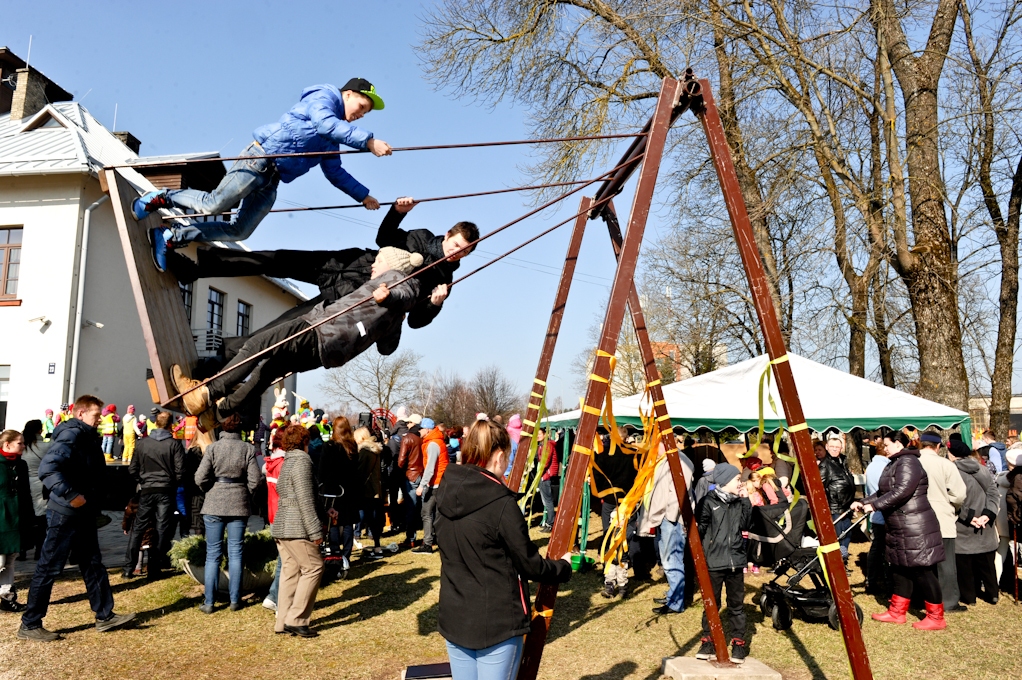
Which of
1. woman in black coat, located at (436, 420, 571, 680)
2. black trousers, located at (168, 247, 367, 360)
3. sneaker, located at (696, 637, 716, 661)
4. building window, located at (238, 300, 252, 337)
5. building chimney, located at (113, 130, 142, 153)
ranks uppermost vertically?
building chimney, located at (113, 130, 142, 153)

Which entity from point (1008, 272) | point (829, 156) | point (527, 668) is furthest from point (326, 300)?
point (1008, 272)

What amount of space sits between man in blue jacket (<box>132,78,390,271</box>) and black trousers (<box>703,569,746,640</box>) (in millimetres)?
4584

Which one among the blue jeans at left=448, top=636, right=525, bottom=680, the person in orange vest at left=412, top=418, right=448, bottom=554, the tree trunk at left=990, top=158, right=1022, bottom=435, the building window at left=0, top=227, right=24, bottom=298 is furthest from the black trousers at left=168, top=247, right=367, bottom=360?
the building window at left=0, top=227, right=24, bottom=298

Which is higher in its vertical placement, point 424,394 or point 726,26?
point 726,26

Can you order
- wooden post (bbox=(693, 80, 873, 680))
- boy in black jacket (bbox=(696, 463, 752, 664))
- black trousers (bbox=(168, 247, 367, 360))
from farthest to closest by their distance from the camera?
boy in black jacket (bbox=(696, 463, 752, 664))
wooden post (bbox=(693, 80, 873, 680))
black trousers (bbox=(168, 247, 367, 360))

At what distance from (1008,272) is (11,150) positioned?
2150 centimetres

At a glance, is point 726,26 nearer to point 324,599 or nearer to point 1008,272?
point 1008,272

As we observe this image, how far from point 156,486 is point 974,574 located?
921 cm

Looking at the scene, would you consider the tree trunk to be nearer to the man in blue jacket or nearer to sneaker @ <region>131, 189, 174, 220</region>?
the man in blue jacket

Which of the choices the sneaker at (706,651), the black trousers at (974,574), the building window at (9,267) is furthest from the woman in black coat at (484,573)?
the building window at (9,267)

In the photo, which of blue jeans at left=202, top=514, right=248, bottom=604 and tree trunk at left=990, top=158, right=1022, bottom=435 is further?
tree trunk at left=990, top=158, right=1022, bottom=435

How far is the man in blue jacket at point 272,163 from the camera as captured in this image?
362 centimetres

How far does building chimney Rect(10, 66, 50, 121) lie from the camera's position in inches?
896

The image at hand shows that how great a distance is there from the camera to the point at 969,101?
1330 centimetres
